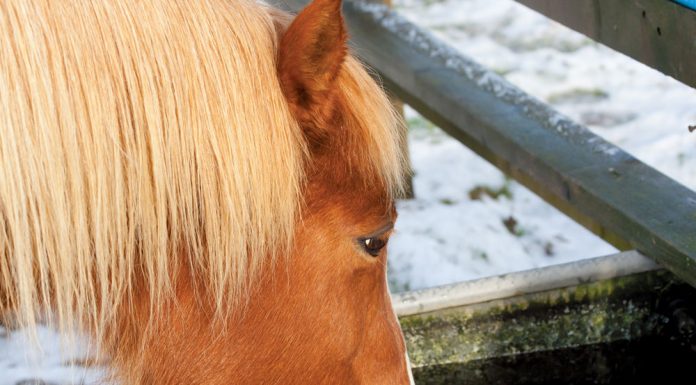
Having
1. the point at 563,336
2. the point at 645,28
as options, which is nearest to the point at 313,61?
the point at 645,28

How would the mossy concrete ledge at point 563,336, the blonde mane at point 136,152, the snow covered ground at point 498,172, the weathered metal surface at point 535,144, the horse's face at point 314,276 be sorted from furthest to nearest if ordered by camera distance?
the snow covered ground at point 498,172 < the mossy concrete ledge at point 563,336 < the weathered metal surface at point 535,144 < the horse's face at point 314,276 < the blonde mane at point 136,152

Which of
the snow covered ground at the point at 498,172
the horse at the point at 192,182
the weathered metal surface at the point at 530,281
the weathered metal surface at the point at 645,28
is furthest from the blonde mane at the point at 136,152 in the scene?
the weathered metal surface at the point at 530,281

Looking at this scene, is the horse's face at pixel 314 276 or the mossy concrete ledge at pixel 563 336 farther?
the mossy concrete ledge at pixel 563 336

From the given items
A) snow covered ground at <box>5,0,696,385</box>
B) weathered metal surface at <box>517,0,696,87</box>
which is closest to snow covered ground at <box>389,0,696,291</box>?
snow covered ground at <box>5,0,696,385</box>

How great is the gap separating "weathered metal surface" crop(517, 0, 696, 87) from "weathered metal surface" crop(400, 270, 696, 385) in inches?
27.0

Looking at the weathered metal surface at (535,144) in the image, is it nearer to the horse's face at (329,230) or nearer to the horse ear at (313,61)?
the horse's face at (329,230)

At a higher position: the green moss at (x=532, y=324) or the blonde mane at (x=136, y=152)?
the blonde mane at (x=136, y=152)

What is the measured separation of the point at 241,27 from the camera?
1.70 m

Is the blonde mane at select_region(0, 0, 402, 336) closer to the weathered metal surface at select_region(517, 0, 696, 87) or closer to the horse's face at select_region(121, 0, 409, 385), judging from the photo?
the horse's face at select_region(121, 0, 409, 385)

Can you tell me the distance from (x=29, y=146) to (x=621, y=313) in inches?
71.0

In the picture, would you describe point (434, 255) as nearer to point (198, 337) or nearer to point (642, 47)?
point (642, 47)

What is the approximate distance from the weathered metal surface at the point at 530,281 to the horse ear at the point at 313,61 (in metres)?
1.12

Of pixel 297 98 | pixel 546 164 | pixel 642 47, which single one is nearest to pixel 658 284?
pixel 546 164

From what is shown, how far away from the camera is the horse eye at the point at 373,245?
188cm
